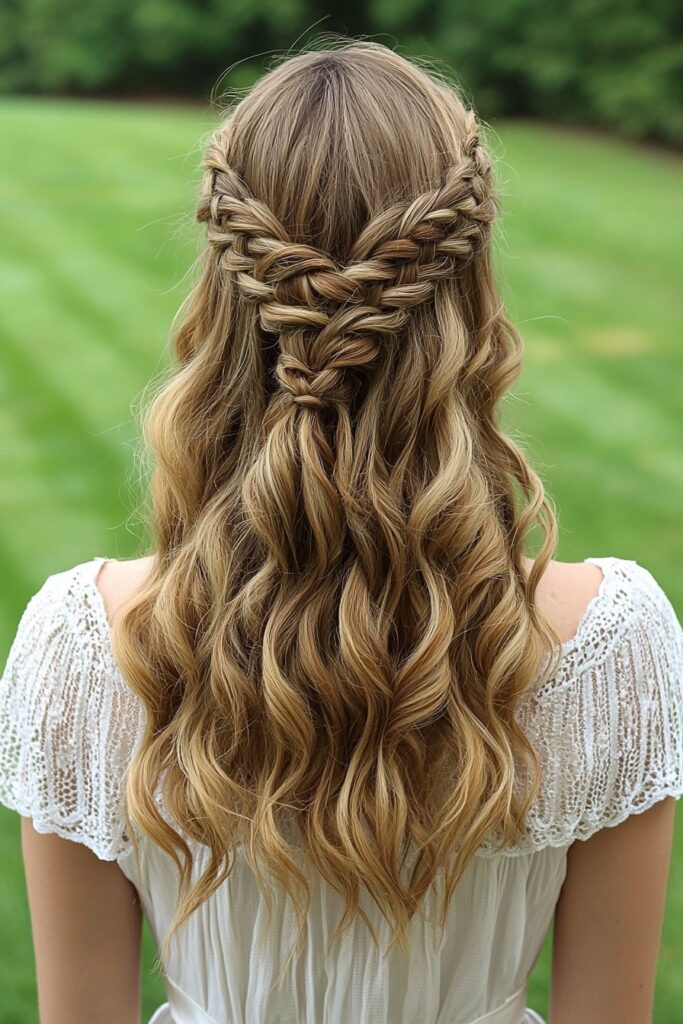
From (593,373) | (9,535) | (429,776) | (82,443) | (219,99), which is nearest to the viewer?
(429,776)

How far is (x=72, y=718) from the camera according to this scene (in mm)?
1502

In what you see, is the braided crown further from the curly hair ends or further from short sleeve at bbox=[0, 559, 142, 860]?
short sleeve at bbox=[0, 559, 142, 860]

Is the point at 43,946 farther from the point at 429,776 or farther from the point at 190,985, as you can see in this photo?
the point at 429,776

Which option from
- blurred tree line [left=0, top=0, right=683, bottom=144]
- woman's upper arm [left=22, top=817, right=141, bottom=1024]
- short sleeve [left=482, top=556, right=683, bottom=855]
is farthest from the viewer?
blurred tree line [left=0, top=0, right=683, bottom=144]

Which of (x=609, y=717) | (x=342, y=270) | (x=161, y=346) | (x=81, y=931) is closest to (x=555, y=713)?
(x=609, y=717)

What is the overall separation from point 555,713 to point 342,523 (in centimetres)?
37

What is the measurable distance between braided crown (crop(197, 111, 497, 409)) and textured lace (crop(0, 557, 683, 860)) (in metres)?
0.41

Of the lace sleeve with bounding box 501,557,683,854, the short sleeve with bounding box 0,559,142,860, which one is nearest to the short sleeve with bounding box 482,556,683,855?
the lace sleeve with bounding box 501,557,683,854

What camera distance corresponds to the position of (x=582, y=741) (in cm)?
149

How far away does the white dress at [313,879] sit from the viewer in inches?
58.4

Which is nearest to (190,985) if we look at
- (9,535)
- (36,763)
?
(36,763)

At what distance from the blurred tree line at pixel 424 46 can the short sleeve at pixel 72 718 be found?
35.6 feet

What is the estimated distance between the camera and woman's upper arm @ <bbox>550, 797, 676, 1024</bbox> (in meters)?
1.55

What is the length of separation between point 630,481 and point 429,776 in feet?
14.4
